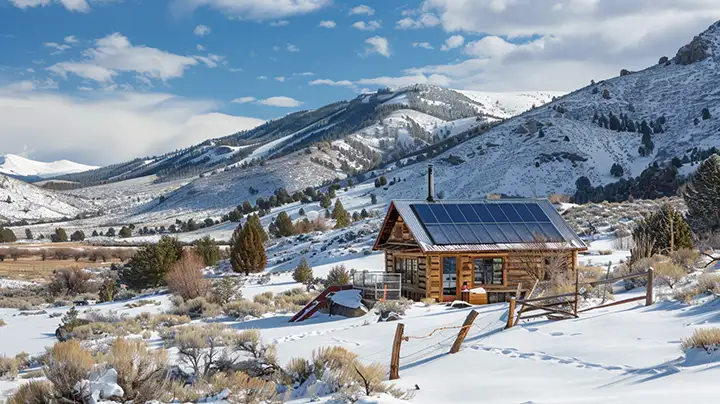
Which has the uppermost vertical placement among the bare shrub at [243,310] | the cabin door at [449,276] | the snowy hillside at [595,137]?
the snowy hillside at [595,137]

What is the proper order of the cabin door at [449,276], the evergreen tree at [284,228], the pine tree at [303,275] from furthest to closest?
the evergreen tree at [284,228] < the pine tree at [303,275] < the cabin door at [449,276]

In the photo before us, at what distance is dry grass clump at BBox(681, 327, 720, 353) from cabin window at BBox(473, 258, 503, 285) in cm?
1418

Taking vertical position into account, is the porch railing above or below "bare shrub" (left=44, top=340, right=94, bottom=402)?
below

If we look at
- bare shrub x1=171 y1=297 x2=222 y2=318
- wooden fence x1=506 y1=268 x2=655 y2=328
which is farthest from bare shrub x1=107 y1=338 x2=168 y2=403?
bare shrub x1=171 y1=297 x2=222 y2=318

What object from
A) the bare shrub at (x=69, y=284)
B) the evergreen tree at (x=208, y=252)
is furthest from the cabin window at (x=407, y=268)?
the evergreen tree at (x=208, y=252)

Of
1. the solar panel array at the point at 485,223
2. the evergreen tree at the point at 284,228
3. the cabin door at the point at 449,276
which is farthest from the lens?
the evergreen tree at the point at 284,228

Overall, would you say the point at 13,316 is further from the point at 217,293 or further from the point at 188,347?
the point at 188,347

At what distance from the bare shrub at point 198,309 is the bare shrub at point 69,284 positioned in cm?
1468

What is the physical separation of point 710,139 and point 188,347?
266ft

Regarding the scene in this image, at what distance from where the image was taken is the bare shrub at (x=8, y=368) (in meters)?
14.1

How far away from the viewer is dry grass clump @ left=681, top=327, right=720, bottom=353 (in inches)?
403

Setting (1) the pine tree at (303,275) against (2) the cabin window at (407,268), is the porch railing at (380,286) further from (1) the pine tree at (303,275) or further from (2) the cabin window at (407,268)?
(1) the pine tree at (303,275)

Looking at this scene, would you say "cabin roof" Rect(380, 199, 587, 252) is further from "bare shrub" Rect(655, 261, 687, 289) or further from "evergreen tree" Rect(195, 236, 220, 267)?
"evergreen tree" Rect(195, 236, 220, 267)

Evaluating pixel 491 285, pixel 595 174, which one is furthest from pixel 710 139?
pixel 491 285
